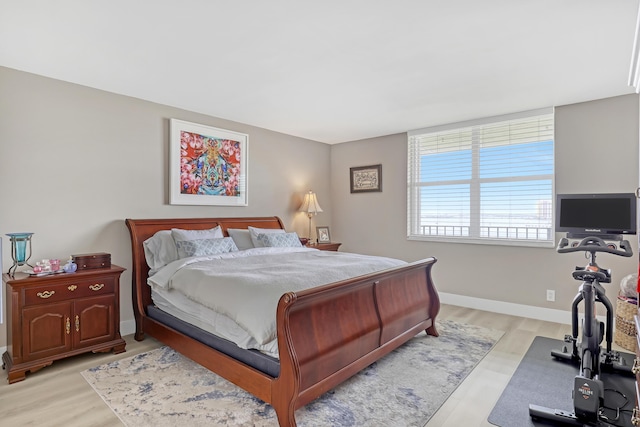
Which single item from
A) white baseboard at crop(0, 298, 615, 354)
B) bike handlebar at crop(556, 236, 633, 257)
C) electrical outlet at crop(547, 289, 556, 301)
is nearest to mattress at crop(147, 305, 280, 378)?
white baseboard at crop(0, 298, 615, 354)

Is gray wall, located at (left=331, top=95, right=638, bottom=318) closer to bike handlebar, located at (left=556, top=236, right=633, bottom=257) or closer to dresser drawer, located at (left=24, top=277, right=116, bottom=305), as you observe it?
bike handlebar, located at (left=556, top=236, right=633, bottom=257)

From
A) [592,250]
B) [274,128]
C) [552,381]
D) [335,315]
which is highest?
[274,128]


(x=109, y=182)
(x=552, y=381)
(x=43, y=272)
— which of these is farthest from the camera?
(x=109, y=182)

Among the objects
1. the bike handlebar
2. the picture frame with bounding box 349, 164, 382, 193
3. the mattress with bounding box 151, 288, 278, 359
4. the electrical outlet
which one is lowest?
the electrical outlet

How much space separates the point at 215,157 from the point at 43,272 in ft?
6.93

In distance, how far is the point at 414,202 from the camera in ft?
16.8

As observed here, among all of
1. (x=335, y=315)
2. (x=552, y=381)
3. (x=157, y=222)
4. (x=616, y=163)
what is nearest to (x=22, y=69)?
(x=157, y=222)

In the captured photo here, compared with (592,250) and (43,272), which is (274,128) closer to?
(43,272)

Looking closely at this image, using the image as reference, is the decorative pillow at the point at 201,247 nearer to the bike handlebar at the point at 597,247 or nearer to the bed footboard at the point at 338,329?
the bed footboard at the point at 338,329

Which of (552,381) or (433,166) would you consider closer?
(552,381)

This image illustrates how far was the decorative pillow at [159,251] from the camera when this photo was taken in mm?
3371

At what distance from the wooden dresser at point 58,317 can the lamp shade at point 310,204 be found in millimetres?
2728

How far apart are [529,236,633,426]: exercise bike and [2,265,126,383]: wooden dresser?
331 cm

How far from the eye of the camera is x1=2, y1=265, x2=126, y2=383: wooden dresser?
102 inches
